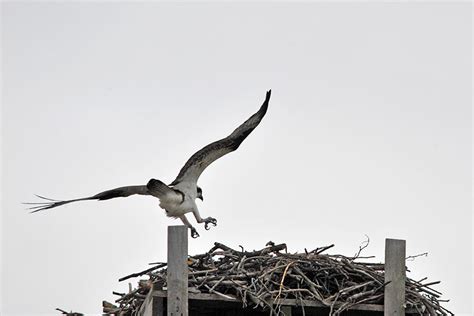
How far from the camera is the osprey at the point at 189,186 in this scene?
7.82 m

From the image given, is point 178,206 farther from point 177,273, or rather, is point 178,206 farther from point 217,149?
point 177,273

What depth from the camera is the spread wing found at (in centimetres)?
808

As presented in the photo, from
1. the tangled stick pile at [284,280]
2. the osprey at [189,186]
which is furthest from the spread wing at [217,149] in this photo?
the tangled stick pile at [284,280]

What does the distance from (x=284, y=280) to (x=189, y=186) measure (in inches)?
103

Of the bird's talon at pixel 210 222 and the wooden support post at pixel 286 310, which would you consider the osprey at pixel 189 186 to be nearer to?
the bird's talon at pixel 210 222

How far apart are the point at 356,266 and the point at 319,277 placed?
0.92 ft

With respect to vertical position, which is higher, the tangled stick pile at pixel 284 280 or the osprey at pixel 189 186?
the osprey at pixel 189 186

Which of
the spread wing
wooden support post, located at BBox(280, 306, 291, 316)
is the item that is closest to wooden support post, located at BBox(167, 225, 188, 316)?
wooden support post, located at BBox(280, 306, 291, 316)

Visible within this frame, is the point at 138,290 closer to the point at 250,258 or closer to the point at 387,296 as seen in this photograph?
the point at 250,258

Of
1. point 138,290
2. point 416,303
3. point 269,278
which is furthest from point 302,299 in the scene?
point 138,290

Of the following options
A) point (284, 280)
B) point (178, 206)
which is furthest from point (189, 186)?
point (284, 280)

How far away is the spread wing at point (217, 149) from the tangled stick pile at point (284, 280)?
1.75 metres

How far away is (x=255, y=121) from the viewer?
27.1 ft

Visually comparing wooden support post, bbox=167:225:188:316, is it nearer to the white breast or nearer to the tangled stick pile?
the tangled stick pile
